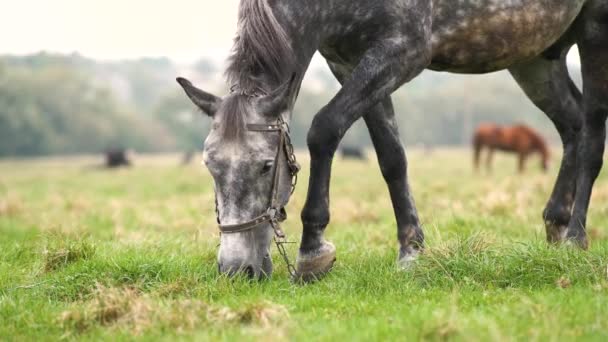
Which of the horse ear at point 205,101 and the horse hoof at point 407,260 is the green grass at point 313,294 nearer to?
the horse hoof at point 407,260

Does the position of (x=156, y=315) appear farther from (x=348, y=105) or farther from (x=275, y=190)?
(x=348, y=105)

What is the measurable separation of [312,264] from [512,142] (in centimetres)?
2254

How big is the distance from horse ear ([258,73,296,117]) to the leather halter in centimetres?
9

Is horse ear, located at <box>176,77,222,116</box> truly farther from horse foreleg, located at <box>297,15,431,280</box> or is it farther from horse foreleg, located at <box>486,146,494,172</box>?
horse foreleg, located at <box>486,146,494,172</box>

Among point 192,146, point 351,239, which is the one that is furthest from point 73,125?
point 351,239

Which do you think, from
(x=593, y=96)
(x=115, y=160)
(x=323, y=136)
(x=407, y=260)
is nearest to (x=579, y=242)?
(x=593, y=96)

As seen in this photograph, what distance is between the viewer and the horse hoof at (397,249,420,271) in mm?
5054

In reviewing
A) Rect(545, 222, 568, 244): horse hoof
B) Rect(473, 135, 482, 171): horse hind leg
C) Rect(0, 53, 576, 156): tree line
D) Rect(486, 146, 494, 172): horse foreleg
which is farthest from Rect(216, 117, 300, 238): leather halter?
Rect(0, 53, 576, 156): tree line

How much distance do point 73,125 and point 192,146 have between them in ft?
58.6

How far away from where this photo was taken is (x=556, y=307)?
3.72 m

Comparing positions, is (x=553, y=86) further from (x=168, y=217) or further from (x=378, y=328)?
(x=168, y=217)

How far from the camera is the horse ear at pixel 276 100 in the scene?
4527 millimetres

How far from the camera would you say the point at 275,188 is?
15.3 ft

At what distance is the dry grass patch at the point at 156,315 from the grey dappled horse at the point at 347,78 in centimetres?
74
